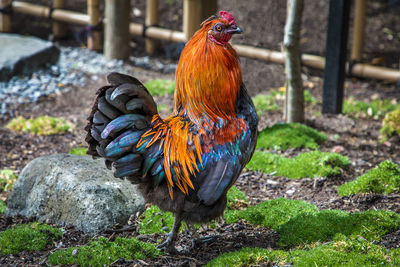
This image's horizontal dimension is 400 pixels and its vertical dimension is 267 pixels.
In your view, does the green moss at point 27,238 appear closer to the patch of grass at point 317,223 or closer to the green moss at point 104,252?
the green moss at point 104,252

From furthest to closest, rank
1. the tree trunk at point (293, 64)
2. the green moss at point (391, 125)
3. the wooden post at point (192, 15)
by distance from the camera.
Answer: the wooden post at point (192, 15)
the green moss at point (391, 125)
the tree trunk at point (293, 64)

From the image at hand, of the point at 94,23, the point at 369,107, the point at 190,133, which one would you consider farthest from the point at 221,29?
the point at 94,23

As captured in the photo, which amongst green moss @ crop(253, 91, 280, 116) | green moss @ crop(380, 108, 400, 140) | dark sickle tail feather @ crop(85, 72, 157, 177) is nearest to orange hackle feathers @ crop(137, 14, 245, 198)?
dark sickle tail feather @ crop(85, 72, 157, 177)

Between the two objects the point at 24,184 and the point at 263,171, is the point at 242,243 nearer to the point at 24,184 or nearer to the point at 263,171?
the point at 263,171

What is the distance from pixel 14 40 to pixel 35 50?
34.3 inches

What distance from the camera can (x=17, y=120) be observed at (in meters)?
7.51

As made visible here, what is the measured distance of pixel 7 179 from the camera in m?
5.84

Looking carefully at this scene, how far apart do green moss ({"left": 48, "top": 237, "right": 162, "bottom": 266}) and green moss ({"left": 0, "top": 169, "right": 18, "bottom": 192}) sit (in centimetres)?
209

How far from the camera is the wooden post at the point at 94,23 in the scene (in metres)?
10.7

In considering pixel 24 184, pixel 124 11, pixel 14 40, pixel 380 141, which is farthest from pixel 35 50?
pixel 380 141

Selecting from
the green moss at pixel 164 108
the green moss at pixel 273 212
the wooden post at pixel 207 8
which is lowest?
the green moss at pixel 273 212

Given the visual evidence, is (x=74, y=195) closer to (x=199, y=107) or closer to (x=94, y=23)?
(x=199, y=107)

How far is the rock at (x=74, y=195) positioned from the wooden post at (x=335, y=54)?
417 cm

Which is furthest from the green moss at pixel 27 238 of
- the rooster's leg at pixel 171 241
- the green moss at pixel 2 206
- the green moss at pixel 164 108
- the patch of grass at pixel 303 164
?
the green moss at pixel 164 108
